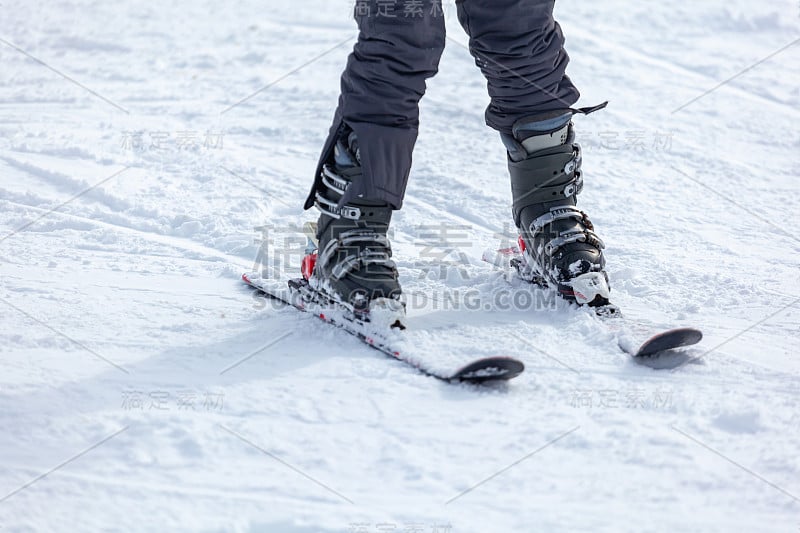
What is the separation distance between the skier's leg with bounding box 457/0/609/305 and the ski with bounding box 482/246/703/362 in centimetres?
4

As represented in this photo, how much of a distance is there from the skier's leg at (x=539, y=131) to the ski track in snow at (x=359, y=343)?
16 cm

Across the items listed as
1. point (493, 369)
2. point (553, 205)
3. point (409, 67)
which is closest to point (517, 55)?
point (409, 67)

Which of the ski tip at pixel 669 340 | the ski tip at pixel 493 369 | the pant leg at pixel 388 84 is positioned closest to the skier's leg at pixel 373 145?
the pant leg at pixel 388 84

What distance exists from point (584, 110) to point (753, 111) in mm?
2662

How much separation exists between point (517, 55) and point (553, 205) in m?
0.46

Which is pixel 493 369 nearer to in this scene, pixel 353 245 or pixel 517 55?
pixel 353 245

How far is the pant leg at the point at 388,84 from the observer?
2.22 m

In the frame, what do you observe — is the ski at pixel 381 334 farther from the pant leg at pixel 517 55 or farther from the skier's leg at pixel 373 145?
the pant leg at pixel 517 55

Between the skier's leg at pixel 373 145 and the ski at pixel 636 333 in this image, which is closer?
the ski at pixel 636 333

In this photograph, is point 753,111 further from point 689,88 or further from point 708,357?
point 708,357

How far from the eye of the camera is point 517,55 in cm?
243

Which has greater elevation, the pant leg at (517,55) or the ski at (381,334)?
the pant leg at (517,55)

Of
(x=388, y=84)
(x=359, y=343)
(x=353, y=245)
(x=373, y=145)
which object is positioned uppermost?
(x=388, y=84)

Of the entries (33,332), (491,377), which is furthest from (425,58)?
(33,332)
